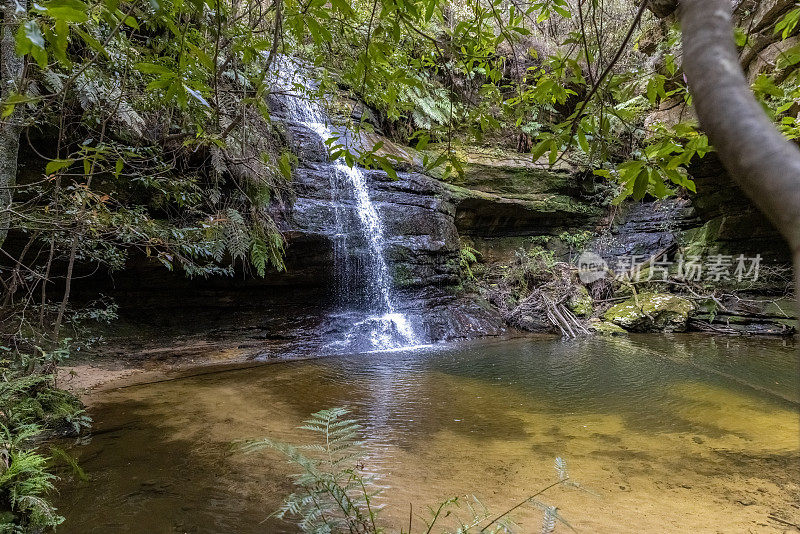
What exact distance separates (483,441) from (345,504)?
161 centimetres

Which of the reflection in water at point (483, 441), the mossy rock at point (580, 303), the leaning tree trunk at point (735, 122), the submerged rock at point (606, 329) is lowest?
the reflection in water at point (483, 441)

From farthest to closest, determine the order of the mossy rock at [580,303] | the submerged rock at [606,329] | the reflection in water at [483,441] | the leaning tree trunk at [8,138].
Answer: the mossy rock at [580,303]
the submerged rock at [606,329]
the leaning tree trunk at [8,138]
the reflection in water at [483,441]

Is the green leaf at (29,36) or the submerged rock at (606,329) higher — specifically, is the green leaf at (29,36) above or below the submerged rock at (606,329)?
above

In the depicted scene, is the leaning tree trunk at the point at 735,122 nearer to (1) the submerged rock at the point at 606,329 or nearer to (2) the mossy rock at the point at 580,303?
(1) the submerged rock at the point at 606,329

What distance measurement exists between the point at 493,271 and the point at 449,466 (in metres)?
9.56

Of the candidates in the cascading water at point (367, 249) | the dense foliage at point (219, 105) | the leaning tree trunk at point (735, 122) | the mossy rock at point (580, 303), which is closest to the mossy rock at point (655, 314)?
the mossy rock at point (580, 303)

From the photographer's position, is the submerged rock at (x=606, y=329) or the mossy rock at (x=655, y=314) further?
the mossy rock at (x=655, y=314)

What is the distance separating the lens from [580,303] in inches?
395

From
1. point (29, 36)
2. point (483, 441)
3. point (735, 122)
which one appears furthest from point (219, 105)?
point (483, 441)

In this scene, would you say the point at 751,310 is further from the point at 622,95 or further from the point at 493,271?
the point at 622,95

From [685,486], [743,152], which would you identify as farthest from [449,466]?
[743,152]

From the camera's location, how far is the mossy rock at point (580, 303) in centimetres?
984

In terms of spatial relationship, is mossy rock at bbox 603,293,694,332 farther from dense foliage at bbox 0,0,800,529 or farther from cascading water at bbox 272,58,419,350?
cascading water at bbox 272,58,419,350

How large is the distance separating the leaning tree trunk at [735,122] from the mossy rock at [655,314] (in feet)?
32.2
